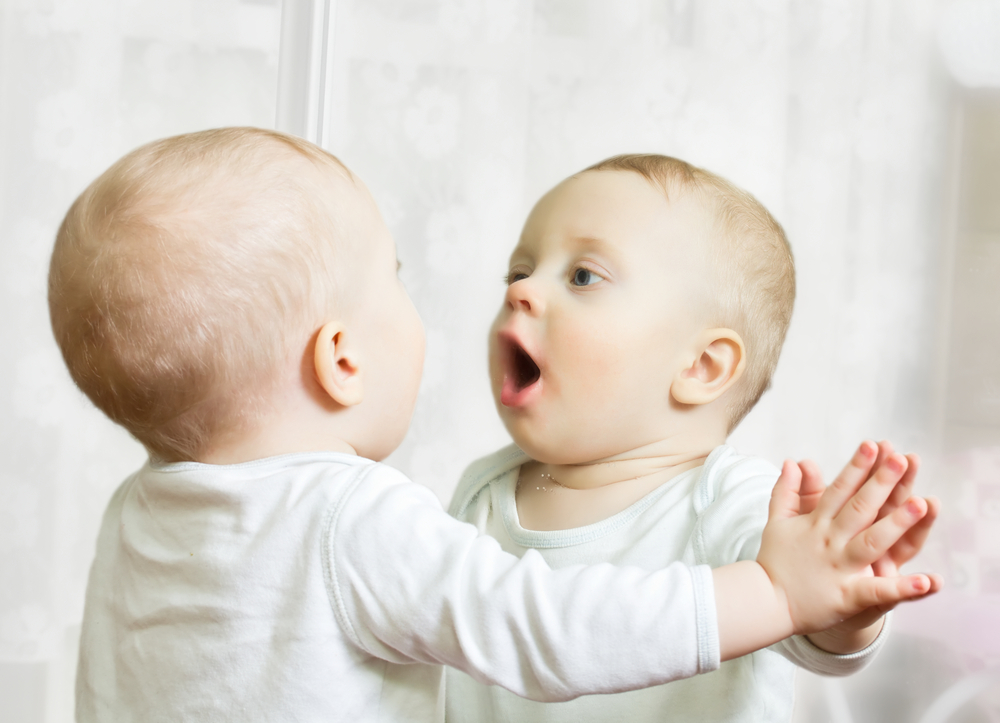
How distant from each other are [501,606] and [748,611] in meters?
0.16

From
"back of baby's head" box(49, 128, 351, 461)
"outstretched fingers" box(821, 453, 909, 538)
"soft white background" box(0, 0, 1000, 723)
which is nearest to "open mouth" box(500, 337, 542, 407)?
"back of baby's head" box(49, 128, 351, 461)

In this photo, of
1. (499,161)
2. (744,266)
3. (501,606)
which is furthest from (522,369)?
(499,161)

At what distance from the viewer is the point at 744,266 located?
2.87ft

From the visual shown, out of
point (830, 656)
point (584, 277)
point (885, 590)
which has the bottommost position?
point (830, 656)

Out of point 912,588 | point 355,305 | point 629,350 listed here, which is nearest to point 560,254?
point 629,350

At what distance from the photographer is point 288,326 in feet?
2.27

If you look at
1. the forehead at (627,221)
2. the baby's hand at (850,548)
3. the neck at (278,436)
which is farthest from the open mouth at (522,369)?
the baby's hand at (850,548)

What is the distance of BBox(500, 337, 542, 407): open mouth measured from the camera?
845 mm

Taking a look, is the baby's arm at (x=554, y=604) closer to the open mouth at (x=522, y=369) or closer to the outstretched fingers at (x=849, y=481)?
the outstretched fingers at (x=849, y=481)

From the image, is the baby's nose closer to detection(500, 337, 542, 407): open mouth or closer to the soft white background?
detection(500, 337, 542, 407): open mouth

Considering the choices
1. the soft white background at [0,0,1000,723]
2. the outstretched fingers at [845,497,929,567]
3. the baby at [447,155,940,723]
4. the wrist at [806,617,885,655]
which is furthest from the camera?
the soft white background at [0,0,1000,723]

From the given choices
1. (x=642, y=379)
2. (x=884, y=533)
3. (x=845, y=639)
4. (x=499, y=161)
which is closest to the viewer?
(x=884, y=533)

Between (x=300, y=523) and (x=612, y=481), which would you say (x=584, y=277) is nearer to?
(x=612, y=481)

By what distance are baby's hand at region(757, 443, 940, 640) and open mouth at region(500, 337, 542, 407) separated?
0.29 meters
